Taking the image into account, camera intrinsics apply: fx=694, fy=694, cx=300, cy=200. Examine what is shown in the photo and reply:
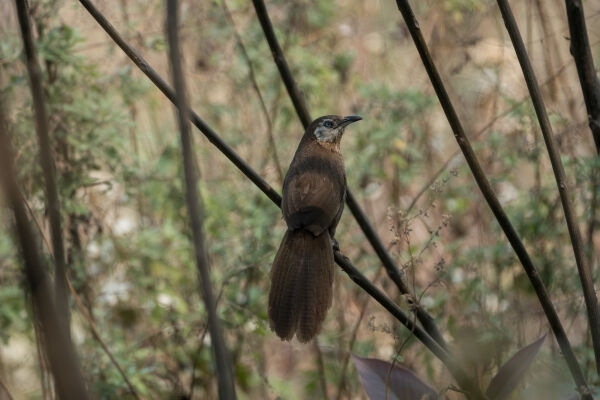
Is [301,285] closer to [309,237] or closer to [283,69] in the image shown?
[309,237]

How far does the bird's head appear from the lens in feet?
12.9

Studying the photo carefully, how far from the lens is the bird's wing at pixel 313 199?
9.70ft

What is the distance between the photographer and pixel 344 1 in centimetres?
627

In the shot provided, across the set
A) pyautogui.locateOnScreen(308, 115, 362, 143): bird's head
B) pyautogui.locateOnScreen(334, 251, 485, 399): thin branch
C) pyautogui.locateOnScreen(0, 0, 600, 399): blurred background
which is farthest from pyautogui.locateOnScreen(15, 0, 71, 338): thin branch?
pyautogui.locateOnScreen(308, 115, 362, 143): bird's head

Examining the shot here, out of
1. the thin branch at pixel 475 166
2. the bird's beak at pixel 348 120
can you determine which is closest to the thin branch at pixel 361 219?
the thin branch at pixel 475 166

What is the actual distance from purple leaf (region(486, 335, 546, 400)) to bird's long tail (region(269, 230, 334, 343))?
1.95ft

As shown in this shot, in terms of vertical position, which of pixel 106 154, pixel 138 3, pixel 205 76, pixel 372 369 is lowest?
pixel 372 369

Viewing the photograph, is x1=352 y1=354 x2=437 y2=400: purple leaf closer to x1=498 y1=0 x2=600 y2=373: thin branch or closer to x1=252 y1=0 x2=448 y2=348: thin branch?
x1=252 y1=0 x2=448 y2=348: thin branch

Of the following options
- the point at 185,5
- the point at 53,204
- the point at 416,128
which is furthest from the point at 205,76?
the point at 53,204

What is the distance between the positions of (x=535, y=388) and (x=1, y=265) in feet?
10.5

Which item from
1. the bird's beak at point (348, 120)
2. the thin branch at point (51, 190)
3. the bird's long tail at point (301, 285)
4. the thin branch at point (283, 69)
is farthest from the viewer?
the bird's beak at point (348, 120)

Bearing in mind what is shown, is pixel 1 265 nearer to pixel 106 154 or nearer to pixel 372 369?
pixel 106 154

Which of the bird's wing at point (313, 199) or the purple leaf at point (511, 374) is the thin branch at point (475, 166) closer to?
the purple leaf at point (511, 374)

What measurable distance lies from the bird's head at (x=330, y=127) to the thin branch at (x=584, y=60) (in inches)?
74.4
